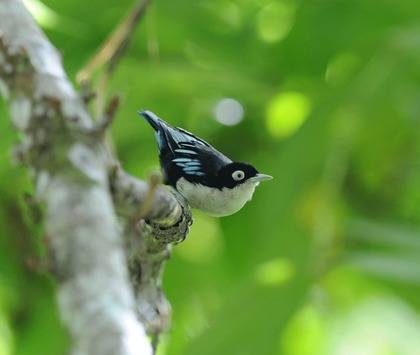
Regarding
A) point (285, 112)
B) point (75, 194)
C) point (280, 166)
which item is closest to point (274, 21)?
point (285, 112)

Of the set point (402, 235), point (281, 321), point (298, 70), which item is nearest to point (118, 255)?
point (281, 321)

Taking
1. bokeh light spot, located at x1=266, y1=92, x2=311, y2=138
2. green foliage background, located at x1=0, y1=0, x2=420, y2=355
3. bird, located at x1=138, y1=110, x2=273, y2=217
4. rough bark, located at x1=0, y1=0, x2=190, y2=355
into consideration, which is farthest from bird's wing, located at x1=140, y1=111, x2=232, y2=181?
bokeh light spot, located at x1=266, y1=92, x2=311, y2=138

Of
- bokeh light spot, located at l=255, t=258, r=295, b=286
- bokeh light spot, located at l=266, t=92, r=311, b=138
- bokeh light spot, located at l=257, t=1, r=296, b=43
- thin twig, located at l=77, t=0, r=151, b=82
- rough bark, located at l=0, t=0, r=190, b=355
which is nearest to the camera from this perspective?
rough bark, located at l=0, t=0, r=190, b=355

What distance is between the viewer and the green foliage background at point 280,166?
305 cm

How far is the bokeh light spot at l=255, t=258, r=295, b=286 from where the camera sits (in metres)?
3.00

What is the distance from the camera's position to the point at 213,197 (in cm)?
159

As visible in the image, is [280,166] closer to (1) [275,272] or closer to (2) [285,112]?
(1) [275,272]

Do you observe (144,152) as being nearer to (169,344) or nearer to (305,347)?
(169,344)

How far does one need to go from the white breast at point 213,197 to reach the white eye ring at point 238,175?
0.01 m

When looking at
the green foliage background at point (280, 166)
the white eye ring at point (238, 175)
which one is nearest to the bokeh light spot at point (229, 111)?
the green foliage background at point (280, 166)

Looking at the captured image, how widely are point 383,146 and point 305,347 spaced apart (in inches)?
31.4

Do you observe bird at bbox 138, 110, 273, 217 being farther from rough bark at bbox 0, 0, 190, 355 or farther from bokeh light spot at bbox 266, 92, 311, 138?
bokeh light spot at bbox 266, 92, 311, 138

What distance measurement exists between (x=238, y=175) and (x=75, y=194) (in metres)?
0.76

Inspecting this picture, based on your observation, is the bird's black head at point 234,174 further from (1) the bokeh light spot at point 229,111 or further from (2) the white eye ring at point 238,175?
(1) the bokeh light spot at point 229,111
